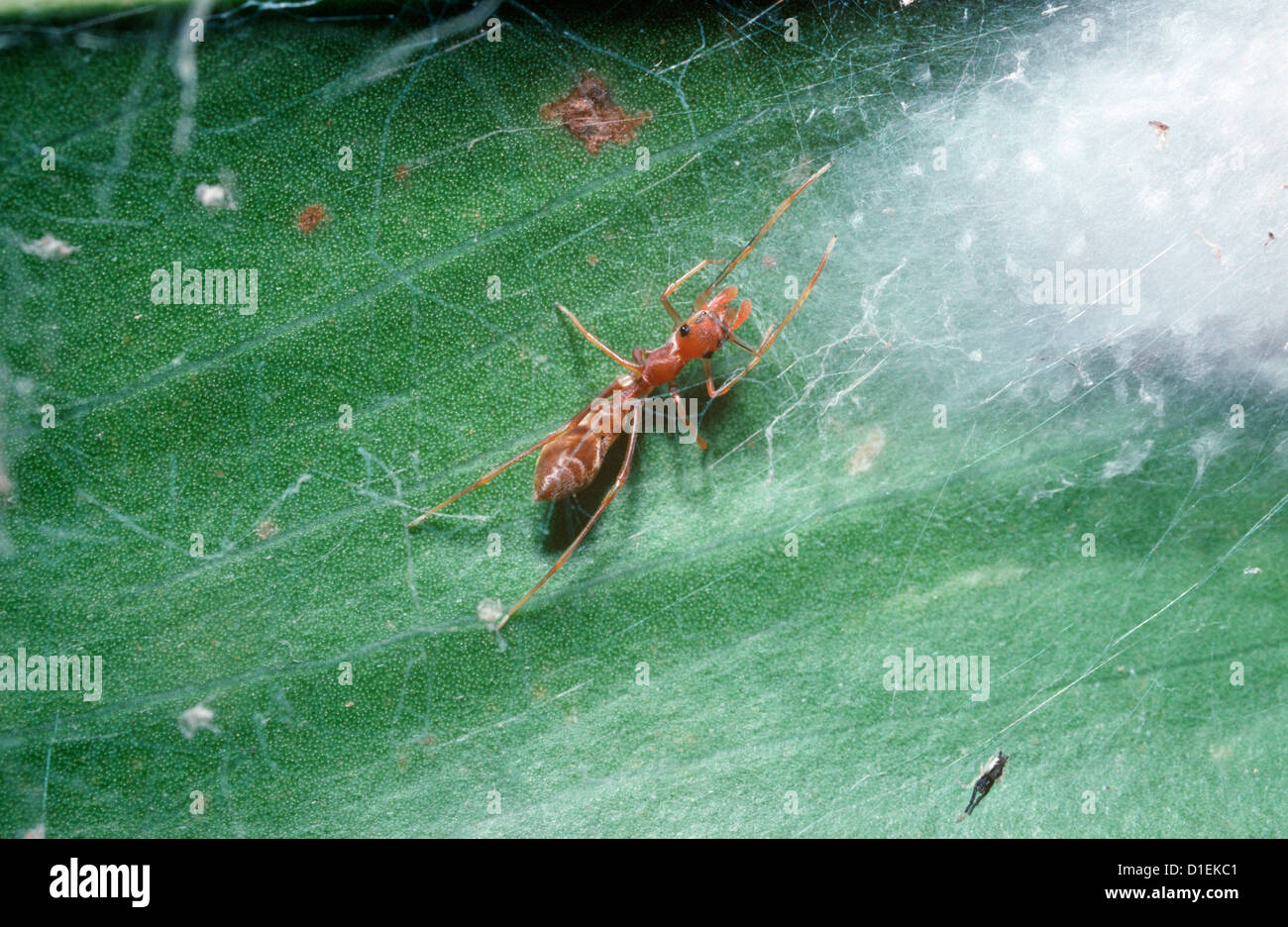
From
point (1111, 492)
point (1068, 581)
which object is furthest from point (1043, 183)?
point (1068, 581)

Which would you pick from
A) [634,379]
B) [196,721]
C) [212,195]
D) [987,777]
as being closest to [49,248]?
[212,195]

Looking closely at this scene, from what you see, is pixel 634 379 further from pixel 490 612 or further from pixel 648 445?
pixel 490 612

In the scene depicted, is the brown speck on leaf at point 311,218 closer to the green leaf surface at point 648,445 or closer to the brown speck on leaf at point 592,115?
the green leaf surface at point 648,445

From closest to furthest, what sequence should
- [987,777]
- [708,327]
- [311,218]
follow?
[708,327] < [311,218] < [987,777]

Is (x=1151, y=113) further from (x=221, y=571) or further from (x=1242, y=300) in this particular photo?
(x=221, y=571)

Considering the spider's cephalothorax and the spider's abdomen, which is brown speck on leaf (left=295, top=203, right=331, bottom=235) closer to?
the spider's cephalothorax

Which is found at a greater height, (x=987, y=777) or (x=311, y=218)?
(x=311, y=218)
